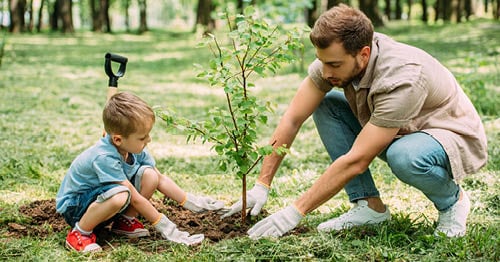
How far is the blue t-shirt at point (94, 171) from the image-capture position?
313 centimetres

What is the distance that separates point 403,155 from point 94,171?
165 centimetres

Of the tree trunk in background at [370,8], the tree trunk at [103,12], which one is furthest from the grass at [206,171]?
the tree trunk at [103,12]

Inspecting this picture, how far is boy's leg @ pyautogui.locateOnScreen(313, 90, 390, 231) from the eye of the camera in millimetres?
3531

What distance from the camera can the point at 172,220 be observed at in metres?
3.70

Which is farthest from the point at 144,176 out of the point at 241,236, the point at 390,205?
the point at 390,205

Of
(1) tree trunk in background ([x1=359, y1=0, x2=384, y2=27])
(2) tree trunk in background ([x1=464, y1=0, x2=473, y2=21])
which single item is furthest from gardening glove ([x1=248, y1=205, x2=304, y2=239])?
(2) tree trunk in background ([x1=464, y1=0, x2=473, y2=21])

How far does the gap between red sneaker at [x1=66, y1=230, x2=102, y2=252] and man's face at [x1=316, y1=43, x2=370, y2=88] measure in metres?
1.53

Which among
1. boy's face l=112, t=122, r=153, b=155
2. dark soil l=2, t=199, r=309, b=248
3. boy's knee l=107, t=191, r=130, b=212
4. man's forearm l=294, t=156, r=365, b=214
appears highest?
boy's face l=112, t=122, r=153, b=155

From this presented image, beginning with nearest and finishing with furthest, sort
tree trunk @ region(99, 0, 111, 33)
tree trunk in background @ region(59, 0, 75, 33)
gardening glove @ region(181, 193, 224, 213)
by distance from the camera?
gardening glove @ region(181, 193, 224, 213) → tree trunk in background @ region(59, 0, 75, 33) → tree trunk @ region(99, 0, 111, 33)

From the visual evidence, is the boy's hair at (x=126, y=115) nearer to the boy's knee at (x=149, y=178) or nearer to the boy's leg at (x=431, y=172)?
the boy's knee at (x=149, y=178)

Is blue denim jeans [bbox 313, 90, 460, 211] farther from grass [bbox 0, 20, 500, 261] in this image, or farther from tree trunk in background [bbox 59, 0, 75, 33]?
tree trunk in background [bbox 59, 0, 75, 33]

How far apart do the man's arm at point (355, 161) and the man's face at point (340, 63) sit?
11.6 inches

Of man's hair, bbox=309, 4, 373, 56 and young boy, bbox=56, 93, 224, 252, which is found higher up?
man's hair, bbox=309, 4, 373, 56

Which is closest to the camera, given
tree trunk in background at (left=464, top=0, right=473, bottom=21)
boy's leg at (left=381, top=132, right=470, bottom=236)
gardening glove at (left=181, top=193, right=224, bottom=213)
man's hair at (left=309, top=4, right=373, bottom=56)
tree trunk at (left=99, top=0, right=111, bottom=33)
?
man's hair at (left=309, top=4, right=373, bottom=56)
